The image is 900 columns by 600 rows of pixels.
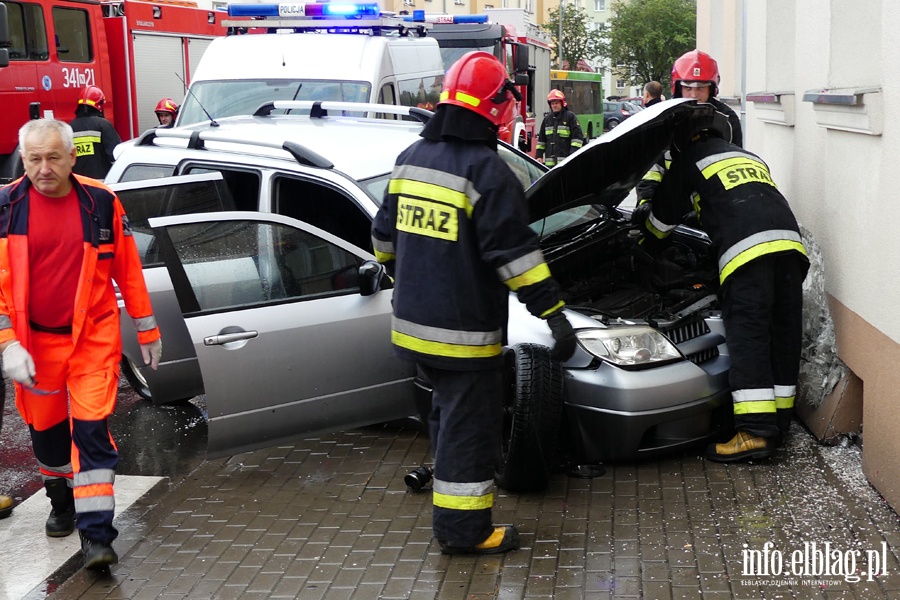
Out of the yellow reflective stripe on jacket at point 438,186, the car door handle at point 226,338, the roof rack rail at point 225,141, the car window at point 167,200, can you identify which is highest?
the roof rack rail at point 225,141

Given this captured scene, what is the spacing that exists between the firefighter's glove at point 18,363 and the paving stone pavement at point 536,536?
845mm

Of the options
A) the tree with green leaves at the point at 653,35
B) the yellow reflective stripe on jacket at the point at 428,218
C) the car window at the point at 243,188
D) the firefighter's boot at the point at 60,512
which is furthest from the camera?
the tree with green leaves at the point at 653,35

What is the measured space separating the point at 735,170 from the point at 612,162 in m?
0.64

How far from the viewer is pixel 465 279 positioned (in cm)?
422

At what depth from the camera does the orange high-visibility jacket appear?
4367 mm

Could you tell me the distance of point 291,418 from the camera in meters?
5.25

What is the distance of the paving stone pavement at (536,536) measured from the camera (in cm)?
415

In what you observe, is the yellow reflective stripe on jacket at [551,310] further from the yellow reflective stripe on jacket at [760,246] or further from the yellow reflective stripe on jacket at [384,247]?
the yellow reflective stripe on jacket at [760,246]

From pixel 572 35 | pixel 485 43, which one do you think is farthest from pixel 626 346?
pixel 572 35

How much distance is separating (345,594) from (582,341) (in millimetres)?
1727

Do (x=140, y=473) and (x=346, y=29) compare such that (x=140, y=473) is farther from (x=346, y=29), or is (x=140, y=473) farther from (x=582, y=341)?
(x=346, y=29)

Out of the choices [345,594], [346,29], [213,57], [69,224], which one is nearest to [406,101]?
[346,29]

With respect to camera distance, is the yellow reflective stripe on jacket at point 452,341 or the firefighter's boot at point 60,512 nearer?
the yellow reflective stripe on jacket at point 452,341

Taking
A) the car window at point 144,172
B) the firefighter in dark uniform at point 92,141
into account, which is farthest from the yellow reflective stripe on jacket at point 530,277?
the firefighter in dark uniform at point 92,141
